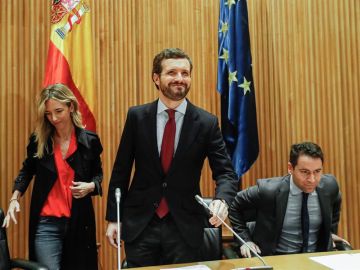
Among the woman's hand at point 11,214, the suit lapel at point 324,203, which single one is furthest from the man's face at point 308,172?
the woman's hand at point 11,214

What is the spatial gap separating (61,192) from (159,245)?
2.75 ft

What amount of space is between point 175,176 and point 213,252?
2.38ft

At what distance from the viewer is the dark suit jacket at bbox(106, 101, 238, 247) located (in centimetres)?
195

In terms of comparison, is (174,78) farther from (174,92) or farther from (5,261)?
(5,261)

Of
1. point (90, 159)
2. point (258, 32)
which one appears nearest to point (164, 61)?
point (90, 159)

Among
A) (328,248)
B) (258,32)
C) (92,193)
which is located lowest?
(328,248)

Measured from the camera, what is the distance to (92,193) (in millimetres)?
2566

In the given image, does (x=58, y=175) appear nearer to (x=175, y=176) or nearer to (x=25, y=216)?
(x=175, y=176)

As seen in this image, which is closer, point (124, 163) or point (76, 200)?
point (124, 163)

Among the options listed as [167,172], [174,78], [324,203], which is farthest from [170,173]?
[324,203]

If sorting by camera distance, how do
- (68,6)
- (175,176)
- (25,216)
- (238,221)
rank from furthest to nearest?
(25,216)
(68,6)
(238,221)
(175,176)

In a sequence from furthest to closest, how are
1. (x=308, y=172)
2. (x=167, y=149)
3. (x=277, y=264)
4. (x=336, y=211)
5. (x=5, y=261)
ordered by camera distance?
(x=336, y=211), (x=308, y=172), (x=5, y=261), (x=167, y=149), (x=277, y=264)

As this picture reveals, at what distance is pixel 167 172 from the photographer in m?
1.98

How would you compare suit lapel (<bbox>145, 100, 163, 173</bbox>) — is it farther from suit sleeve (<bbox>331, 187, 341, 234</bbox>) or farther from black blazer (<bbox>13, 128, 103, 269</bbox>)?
suit sleeve (<bbox>331, 187, 341, 234</bbox>)
